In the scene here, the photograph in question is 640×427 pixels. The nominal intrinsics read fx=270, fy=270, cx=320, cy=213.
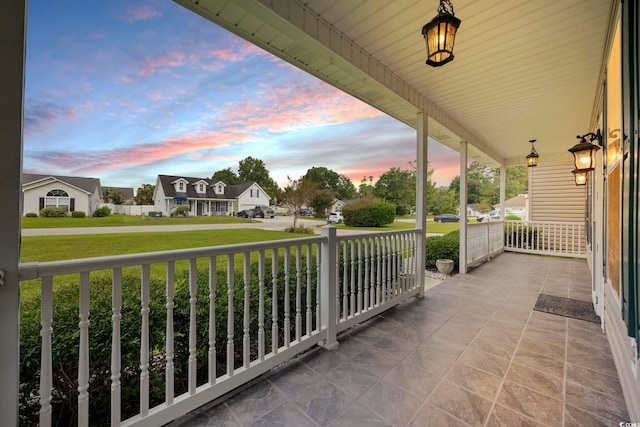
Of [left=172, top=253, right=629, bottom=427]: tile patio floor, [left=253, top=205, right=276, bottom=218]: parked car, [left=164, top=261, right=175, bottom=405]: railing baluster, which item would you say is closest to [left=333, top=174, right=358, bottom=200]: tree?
[left=253, top=205, right=276, bottom=218]: parked car

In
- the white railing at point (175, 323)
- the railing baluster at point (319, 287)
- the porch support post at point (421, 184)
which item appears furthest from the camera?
the porch support post at point (421, 184)

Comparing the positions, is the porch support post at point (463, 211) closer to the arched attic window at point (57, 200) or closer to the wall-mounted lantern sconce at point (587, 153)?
the wall-mounted lantern sconce at point (587, 153)

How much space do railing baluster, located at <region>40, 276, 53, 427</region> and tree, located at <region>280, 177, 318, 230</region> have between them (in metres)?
1.60

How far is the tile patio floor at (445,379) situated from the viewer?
5.39 feet

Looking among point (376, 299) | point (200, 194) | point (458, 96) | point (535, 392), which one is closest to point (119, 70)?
point (200, 194)

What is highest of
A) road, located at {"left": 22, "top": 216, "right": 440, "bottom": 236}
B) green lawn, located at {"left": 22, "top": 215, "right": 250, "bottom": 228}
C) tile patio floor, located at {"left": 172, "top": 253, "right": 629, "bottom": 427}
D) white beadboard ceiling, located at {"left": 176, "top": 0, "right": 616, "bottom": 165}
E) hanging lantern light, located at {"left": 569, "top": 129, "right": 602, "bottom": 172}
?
white beadboard ceiling, located at {"left": 176, "top": 0, "right": 616, "bottom": 165}

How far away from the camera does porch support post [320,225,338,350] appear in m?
2.44

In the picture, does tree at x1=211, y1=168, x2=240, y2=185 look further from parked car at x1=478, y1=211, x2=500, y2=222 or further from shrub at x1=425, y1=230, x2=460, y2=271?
parked car at x1=478, y1=211, x2=500, y2=222

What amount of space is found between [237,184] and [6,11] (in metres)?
1.37

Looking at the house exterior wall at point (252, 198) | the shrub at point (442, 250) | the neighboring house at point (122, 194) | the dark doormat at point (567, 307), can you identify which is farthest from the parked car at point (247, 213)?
the shrub at point (442, 250)

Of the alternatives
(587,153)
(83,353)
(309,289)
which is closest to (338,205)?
(309,289)

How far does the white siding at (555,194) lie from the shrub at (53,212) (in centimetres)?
1012

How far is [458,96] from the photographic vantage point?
12.6ft

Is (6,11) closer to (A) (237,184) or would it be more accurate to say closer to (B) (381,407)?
(A) (237,184)
